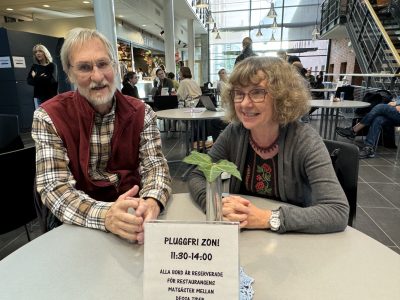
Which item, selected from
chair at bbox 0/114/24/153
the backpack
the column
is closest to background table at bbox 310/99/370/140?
the backpack

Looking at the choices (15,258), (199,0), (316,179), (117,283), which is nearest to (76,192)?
(15,258)

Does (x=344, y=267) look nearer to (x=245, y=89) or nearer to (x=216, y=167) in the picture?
(x=216, y=167)

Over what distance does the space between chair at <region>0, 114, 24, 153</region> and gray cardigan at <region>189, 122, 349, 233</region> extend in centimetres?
149

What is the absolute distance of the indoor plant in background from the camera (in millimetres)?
556

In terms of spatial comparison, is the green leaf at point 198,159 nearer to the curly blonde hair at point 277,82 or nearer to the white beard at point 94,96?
the curly blonde hair at point 277,82

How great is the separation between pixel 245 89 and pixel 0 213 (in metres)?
1.34

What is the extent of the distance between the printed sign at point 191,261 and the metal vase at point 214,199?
0.13 metres

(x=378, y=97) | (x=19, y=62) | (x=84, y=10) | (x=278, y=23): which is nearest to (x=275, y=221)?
(x=378, y=97)

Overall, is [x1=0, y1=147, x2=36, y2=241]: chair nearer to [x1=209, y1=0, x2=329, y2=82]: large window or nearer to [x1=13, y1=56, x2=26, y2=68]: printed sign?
[x1=13, y1=56, x2=26, y2=68]: printed sign

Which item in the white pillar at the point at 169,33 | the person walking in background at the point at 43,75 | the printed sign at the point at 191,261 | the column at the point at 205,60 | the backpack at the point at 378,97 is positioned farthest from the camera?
the column at the point at 205,60

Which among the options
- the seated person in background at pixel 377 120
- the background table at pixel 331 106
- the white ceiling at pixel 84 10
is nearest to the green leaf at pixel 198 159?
the background table at pixel 331 106

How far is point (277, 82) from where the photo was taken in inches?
43.6

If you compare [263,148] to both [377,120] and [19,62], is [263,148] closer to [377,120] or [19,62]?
[377,120]

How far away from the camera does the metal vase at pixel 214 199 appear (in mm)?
613
